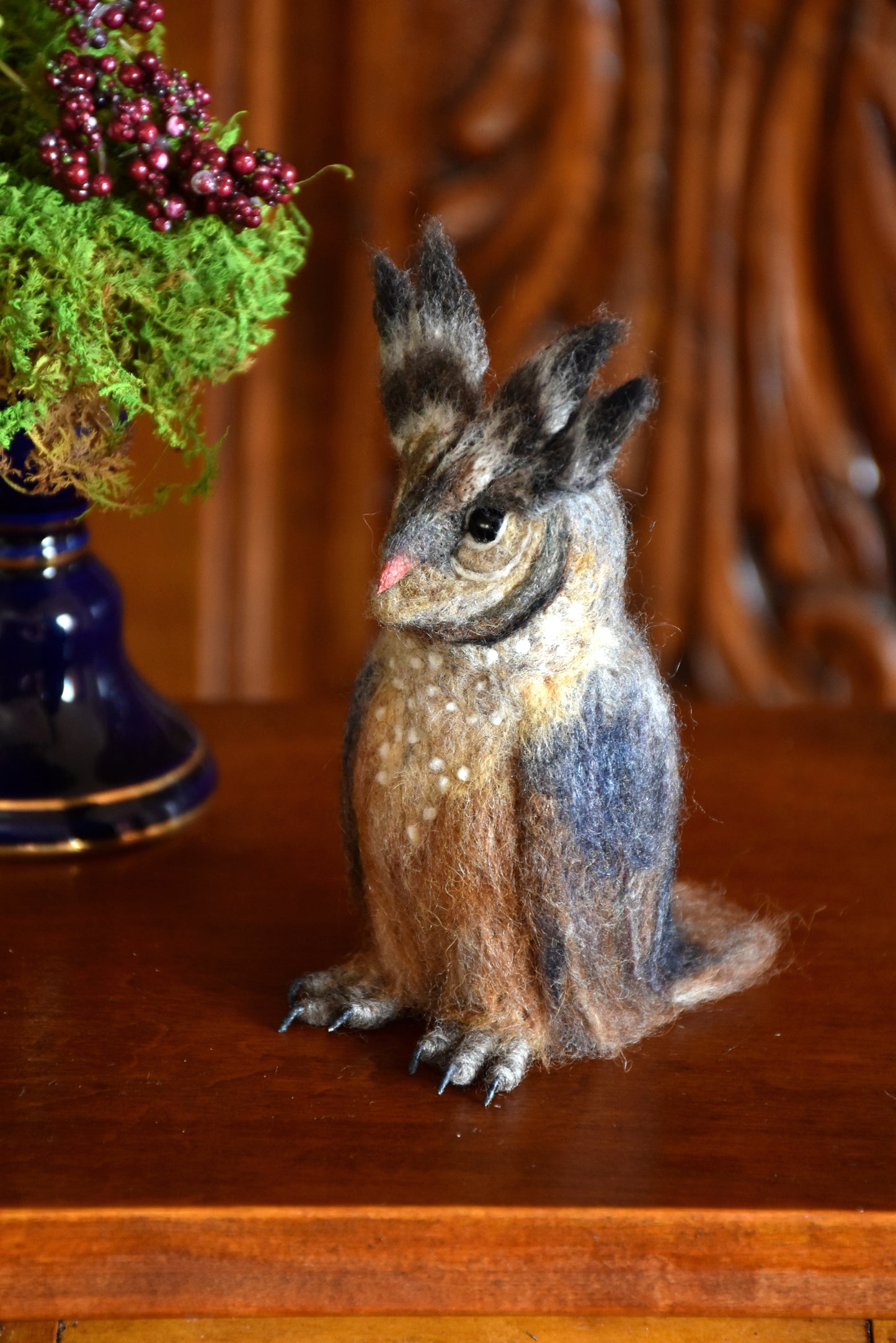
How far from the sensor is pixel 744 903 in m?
0.76

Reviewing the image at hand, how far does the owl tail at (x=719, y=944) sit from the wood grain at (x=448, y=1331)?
0.14 metres

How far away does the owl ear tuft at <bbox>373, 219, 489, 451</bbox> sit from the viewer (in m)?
0.57

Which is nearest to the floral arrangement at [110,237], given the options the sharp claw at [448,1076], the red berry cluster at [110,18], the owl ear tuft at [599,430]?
the red berry cluster at [110,18]

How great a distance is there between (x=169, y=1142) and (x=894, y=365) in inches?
36.7

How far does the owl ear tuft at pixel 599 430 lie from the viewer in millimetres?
529

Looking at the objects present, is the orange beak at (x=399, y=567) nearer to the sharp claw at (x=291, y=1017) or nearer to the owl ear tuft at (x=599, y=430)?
the owl ear tuft at (x=599, y=430)

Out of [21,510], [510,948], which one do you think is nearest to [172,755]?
[21,510]

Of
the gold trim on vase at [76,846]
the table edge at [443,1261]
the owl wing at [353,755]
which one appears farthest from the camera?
the gold trim on vase at [76,846]

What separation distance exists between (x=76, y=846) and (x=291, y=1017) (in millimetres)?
219

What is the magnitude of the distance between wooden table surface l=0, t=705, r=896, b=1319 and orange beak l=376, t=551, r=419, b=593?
0.70 ft

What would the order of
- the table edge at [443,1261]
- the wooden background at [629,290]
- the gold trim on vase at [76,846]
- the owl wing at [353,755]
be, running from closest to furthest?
1. the table edge at [443,1261]
2. the owl wing at [353,755]
3. the gold trim on vase at [76,846]
4. the wooden background at [629,290]

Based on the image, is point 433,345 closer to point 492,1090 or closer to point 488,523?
point 488,523

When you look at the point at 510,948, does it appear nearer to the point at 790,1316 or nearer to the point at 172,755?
the point at 790,1316

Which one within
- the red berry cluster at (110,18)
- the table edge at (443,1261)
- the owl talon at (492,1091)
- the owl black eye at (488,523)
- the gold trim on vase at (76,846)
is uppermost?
the red berry cluster at (110,18)
